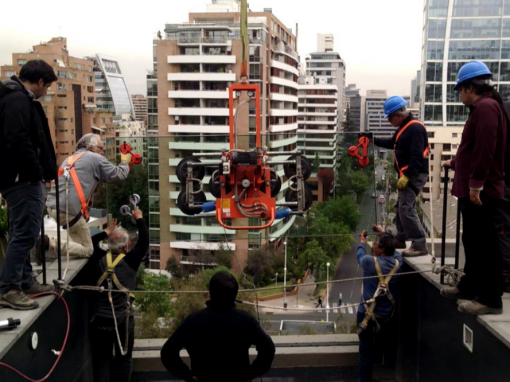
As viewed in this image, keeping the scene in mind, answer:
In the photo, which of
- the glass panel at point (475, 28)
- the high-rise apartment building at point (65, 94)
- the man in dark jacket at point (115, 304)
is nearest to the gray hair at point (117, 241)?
the man in dark jacket at point (115, 304)

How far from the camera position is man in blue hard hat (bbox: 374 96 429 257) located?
4.03 m

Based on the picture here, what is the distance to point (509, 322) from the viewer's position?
A: 258 cm

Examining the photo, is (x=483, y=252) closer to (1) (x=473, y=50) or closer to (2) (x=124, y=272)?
(2) (x=124, y=272)

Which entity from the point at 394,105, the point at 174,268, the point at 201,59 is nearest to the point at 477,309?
the point at 394,105

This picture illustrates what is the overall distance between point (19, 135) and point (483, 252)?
2.55 m

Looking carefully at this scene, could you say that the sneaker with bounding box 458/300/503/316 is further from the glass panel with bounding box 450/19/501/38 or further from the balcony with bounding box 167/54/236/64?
the glass panel with bounding box 450/19/501/38

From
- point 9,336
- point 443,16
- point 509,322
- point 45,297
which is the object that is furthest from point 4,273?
point 443,16

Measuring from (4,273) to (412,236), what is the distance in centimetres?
294

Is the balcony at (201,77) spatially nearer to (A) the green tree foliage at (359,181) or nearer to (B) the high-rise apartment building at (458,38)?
(B) the high-rise apartment building at (458,38)

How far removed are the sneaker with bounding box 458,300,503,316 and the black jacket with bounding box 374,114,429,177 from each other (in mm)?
1481

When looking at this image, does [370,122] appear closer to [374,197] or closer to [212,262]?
[212,262]

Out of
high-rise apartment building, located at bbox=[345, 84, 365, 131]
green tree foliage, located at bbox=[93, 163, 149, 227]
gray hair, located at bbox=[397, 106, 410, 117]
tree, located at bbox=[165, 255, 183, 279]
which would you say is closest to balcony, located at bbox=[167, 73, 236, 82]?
tree, located at bbox=[165, 255, 183, 279]

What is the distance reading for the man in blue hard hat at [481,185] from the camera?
106 inches

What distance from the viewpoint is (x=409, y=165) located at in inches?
159
